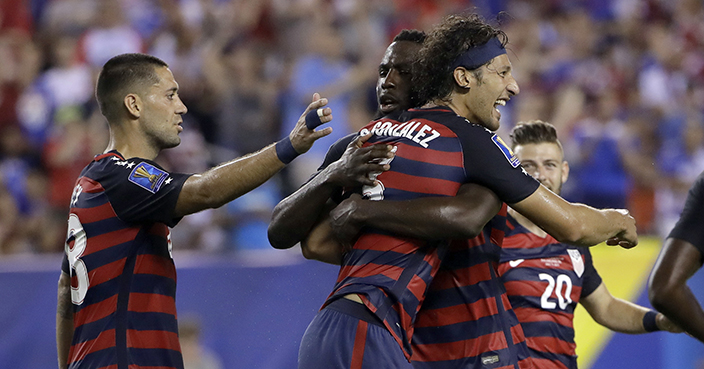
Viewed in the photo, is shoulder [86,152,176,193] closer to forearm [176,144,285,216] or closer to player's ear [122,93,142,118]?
forearm [176,144,285,216]

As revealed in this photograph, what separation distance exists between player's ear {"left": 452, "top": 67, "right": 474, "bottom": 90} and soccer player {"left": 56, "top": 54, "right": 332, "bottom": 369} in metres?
0.61

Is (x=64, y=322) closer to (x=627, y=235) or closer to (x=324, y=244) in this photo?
(x=324, y=244)

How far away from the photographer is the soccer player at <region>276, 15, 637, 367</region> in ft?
11.2

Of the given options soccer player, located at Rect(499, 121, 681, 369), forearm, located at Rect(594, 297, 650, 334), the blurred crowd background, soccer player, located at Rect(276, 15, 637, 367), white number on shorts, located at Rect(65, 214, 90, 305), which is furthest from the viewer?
the blurred crowd background

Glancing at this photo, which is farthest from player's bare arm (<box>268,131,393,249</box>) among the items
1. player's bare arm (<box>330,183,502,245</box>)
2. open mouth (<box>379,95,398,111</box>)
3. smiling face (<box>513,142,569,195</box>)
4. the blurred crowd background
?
the blurred crowd background

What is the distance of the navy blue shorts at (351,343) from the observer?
330 cm

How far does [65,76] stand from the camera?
1055cm

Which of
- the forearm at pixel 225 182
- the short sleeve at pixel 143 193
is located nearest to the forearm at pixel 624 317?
the forearm at pixel 225 182

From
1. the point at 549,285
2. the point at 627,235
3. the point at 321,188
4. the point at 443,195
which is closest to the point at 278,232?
the point at 321,188

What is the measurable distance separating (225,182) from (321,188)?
16.9 inches

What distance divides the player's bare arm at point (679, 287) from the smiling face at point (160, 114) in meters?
2.60

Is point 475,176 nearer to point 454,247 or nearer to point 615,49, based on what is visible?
point 454,247

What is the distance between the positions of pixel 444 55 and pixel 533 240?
62.7 inches

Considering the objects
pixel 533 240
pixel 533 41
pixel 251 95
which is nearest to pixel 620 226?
pixel 533 240
